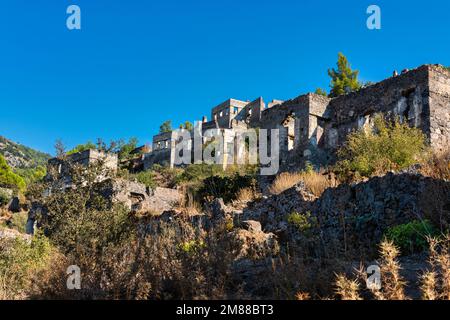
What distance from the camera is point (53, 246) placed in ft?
34.3

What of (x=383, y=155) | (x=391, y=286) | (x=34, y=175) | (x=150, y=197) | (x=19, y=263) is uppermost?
(x=34, y=175)

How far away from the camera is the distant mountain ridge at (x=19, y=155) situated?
3381 inches

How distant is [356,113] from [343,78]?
15.1 meters

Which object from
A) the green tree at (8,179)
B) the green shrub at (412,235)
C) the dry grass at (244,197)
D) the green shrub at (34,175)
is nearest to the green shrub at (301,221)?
the green shrub at (412,235)

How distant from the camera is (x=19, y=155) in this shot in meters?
91.8

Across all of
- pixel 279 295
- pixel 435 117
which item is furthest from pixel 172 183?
pixel 279 295

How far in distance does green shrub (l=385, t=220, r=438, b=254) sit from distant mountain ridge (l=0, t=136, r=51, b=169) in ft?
273

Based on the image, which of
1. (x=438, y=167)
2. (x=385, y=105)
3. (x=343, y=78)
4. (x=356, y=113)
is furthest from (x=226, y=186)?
(x=343, y=78)

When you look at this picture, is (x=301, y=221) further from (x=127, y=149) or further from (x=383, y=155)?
(x=127, y=149)

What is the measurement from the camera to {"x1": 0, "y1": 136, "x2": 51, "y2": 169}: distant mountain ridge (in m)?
85.9

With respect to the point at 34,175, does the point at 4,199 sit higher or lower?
lower

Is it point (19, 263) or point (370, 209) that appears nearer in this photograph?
point (370, 209)

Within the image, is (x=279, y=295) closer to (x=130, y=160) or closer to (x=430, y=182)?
(x=430, y=182)
